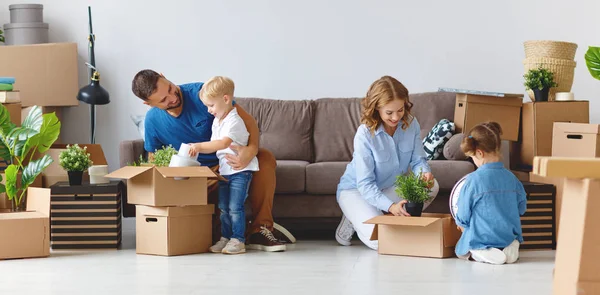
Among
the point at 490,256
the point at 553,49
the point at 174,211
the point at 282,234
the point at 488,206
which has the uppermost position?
the point at 553,49

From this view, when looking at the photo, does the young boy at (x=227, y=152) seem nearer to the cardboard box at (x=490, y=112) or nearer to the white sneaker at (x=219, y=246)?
the white sneaker at (x=219, y=246)

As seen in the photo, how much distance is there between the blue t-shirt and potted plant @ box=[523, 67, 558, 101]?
2.02 m

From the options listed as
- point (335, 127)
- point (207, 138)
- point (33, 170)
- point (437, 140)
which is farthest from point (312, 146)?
point (33, 170)

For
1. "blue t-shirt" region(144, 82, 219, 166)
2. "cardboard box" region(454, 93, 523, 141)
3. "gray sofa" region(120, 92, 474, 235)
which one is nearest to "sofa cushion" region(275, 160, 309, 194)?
"gray sofa" region(120, 92, 474, 235)

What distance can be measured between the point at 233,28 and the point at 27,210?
2.08m

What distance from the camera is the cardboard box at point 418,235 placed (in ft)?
12.9

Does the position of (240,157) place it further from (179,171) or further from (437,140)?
(437,140)

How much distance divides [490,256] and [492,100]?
1444 millimetres

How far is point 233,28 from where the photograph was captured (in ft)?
18.9

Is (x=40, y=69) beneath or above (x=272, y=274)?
above

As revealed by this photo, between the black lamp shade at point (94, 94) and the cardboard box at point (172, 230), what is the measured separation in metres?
1.44

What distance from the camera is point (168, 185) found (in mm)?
4027

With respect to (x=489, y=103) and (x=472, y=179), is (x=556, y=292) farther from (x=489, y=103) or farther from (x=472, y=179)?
(x=489, y=103)

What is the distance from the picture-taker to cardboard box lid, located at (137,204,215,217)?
4023 mm
